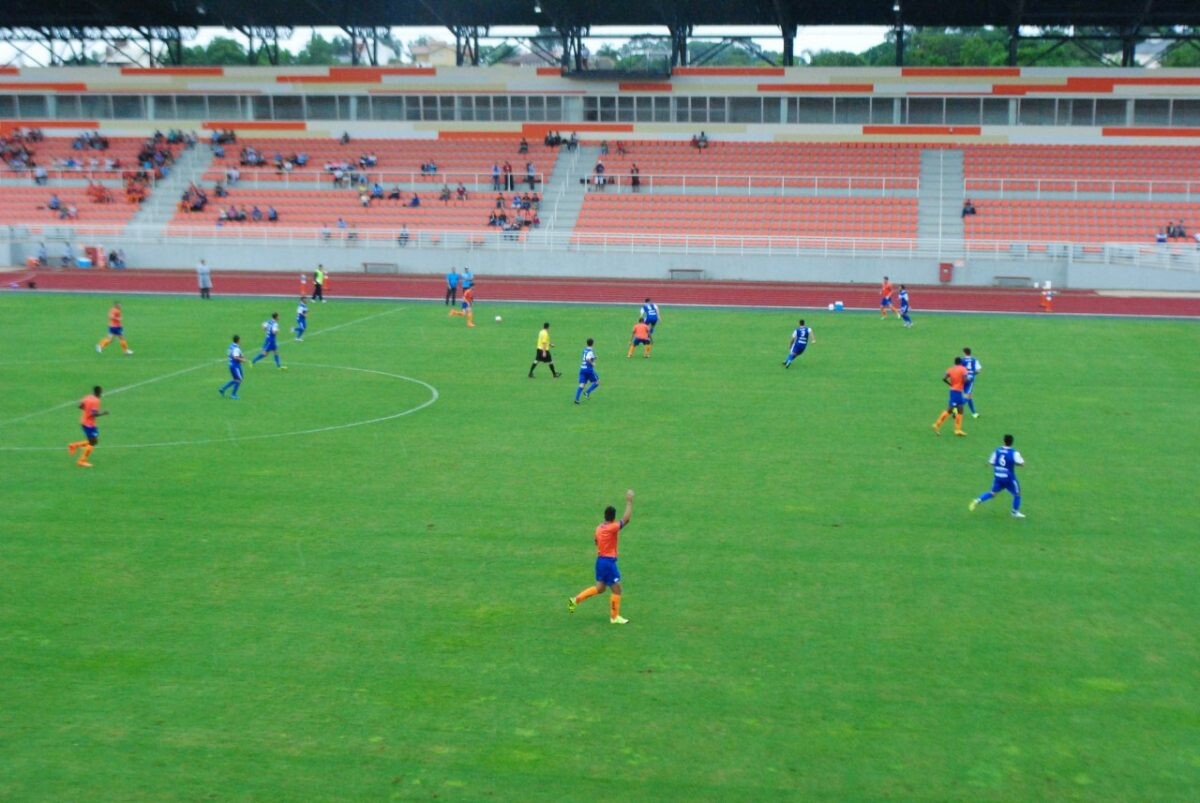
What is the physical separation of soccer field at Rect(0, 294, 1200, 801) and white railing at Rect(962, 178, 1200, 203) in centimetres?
3278

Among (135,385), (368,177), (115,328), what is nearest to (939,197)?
(368,177)

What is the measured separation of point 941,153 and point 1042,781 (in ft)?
186

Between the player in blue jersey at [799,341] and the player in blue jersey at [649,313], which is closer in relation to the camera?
the player in blue jersey at [799,341]

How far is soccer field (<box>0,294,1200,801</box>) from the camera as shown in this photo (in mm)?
10383

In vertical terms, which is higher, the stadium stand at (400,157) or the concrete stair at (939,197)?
the stadium stand at (400,157)

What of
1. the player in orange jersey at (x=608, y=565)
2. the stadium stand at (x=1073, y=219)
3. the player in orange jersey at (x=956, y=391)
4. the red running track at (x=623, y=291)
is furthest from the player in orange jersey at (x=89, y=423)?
the stadium stand at (x=1073, y=219)

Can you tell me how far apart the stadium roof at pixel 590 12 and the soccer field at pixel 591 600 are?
135 ft

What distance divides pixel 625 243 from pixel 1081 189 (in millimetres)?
22650

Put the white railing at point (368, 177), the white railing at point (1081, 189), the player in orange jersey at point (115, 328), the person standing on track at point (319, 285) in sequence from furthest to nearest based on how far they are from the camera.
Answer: the white railing at point (368, 177), the white railing at point (1081, 189), the person standing on track at point (319, 285), the player in orange jersey at point (115, 328)

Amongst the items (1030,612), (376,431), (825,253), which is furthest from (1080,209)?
(1030,612)

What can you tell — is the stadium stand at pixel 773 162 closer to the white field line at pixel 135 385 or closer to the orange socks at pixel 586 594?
the white field line at pixel 135 385

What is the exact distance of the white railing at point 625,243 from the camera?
50.8m

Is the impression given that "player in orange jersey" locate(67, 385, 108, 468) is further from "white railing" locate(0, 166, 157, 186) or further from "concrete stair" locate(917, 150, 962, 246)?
"white railing" locate(0, 166, 157, 186)

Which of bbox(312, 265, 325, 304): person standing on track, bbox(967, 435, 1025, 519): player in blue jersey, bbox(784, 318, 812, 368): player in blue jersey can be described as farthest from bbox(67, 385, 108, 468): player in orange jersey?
bbox(312, 265, 325, 304): person standing on track
